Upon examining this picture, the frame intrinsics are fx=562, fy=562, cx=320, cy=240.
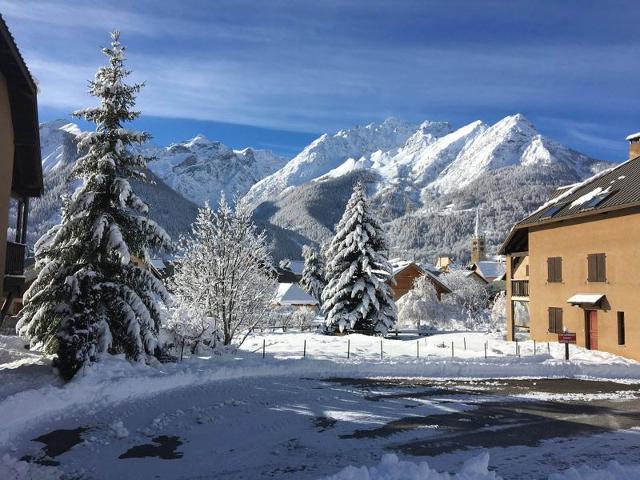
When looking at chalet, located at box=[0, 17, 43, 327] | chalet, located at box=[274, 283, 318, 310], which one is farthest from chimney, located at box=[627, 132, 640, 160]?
chalet, located at box=[274, 283, 318, 310]

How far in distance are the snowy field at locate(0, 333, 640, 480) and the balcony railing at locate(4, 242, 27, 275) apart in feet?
10.1

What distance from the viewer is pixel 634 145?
111 ft

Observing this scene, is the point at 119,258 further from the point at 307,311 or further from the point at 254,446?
the point at 307,311

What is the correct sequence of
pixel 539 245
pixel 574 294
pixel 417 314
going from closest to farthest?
pixel 574 294, pixel 539 245, pixel 417 314

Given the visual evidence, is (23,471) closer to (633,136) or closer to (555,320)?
(555,320)

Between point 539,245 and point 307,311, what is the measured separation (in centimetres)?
2895

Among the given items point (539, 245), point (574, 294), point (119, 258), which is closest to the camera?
point (119, 258)

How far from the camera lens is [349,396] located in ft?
55.7

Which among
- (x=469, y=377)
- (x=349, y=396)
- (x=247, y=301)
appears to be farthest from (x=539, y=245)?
(x=349, y=396)

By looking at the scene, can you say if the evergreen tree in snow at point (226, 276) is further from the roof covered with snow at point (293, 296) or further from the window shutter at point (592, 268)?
the roof covered with snow at point (293, 296)

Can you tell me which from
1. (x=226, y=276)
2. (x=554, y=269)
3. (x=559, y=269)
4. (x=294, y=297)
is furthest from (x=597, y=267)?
(x=294, y=297)

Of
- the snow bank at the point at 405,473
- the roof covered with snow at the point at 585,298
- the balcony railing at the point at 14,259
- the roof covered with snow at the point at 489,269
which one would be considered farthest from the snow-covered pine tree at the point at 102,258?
the roof covered with snow at the point at 489,269

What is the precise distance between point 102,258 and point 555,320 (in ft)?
76.9

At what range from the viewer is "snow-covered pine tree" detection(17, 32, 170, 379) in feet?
57.4
